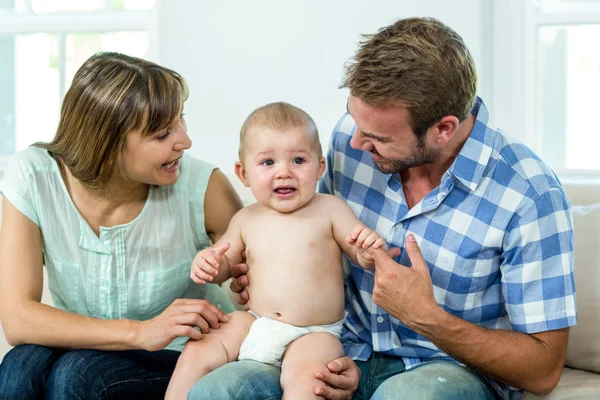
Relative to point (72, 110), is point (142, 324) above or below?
below

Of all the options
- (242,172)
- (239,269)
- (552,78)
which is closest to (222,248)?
(239,269)

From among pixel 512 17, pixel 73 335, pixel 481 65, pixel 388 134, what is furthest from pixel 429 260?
pixel 512 17

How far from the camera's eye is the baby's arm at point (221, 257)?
1879 millimetres

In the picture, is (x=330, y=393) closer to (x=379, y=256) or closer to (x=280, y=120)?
(x=379, y=256)

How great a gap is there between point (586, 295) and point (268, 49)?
1.43 meters

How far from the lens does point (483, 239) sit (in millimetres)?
1839

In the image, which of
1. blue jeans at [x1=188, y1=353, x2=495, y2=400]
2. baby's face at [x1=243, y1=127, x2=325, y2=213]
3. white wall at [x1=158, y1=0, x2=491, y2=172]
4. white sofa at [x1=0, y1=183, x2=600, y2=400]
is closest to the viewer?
blue jeans at [x1=188, y1=353, x2=495, y2=400]

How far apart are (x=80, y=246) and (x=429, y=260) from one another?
2.91 ft

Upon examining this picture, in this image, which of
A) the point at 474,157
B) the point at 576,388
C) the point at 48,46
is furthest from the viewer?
the point at 48,46

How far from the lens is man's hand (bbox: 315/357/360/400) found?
175cm

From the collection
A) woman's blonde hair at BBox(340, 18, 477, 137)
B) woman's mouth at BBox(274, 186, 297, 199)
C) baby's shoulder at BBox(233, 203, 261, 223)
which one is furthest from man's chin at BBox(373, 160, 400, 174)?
baby's shoulder at BBox(233, 203, 261, 223)

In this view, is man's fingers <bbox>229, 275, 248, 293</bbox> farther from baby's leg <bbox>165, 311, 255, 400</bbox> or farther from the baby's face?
the baby's face

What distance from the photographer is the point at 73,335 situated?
196 centimetres

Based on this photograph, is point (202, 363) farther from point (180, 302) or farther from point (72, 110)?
point (72, 110)
